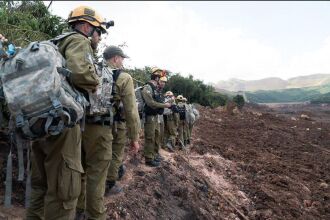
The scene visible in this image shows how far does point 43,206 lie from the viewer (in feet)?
13.1

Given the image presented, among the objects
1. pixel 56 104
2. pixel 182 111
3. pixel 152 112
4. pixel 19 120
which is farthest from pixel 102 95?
pixel 182 111

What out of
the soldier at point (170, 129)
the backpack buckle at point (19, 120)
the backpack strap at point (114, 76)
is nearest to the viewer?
the backpack buckle at point (19, 120)

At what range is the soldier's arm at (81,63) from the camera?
3.62 meters

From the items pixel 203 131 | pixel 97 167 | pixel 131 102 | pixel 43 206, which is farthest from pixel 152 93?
pixel 203 131

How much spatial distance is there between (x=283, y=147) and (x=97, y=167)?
14467mm

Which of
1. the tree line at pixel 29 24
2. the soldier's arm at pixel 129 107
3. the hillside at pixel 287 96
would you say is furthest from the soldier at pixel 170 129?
the hillside at pixel 287 96

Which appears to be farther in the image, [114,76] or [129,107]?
[114,76]

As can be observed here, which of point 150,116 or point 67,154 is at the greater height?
point 67,154

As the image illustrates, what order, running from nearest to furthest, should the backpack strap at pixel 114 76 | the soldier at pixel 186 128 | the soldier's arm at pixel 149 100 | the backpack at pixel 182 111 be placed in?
the backpack strap at pixel 114 76, the soldier's arm at pixel 149 100, the backpack at pixel 182 111, the soldier at pixel 186 128

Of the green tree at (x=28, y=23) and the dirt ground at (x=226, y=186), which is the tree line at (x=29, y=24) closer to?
the green tree at (x=28, y=23)

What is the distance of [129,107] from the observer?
194 inches

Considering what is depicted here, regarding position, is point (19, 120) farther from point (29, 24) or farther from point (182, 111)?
point (182, 111)

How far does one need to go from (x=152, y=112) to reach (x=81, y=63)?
463 centimetres

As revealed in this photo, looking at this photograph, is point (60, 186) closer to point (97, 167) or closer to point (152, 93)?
point (97, 167)
